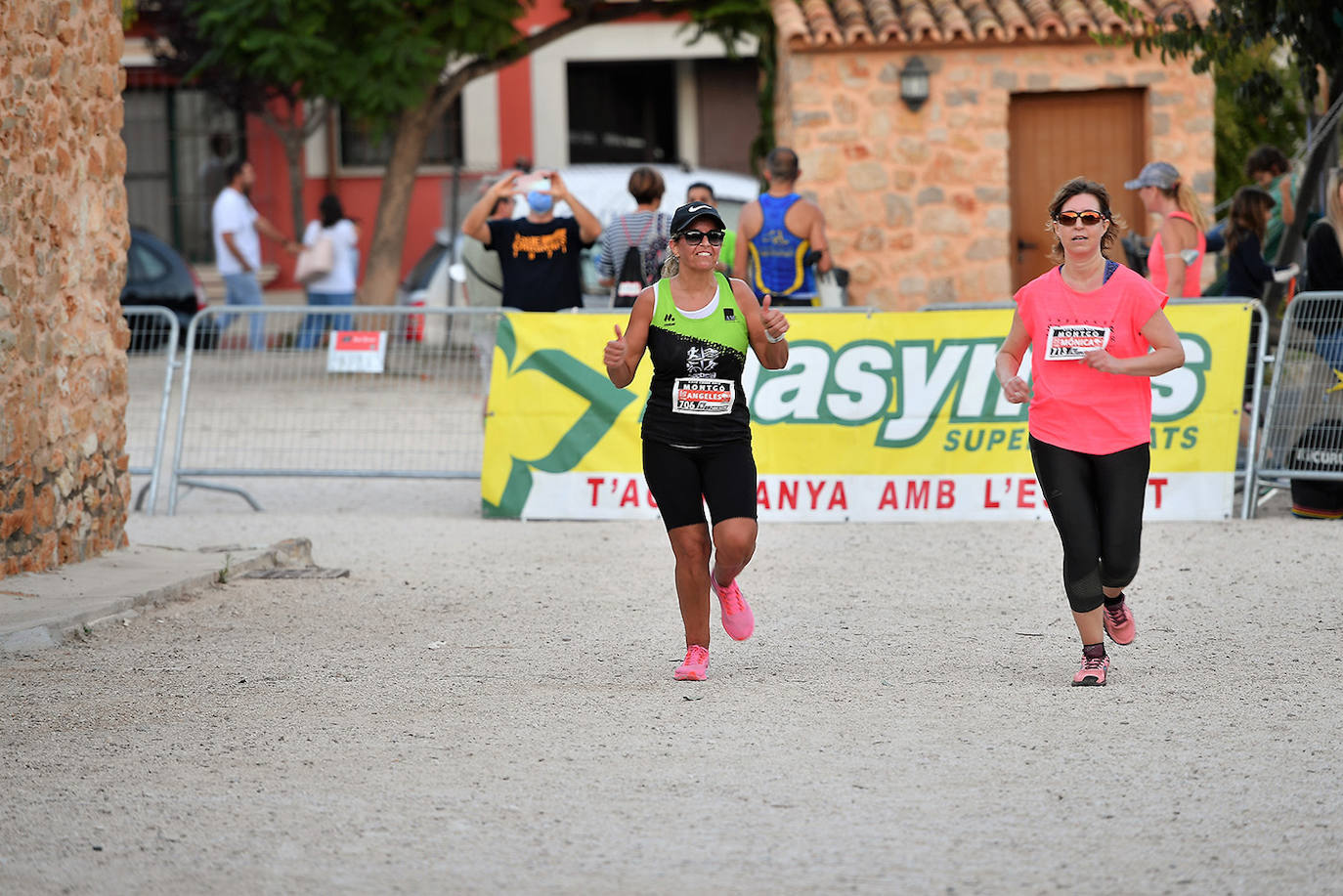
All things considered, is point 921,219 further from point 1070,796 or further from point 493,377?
point 1070,796

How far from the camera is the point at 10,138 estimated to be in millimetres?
8023

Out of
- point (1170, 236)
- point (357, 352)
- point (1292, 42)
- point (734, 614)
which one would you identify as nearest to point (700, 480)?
point (734, 614)

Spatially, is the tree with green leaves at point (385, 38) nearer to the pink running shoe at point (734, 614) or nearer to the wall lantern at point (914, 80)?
the wall lantern at point (914, 80)

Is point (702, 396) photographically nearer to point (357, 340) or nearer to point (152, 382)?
point (357, 340)

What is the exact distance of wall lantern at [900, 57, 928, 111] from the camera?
16672 millimetres

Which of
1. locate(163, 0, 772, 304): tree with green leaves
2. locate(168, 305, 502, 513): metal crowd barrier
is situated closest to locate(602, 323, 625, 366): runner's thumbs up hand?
locate(168, 305, 502, 513): metal crowd barrier

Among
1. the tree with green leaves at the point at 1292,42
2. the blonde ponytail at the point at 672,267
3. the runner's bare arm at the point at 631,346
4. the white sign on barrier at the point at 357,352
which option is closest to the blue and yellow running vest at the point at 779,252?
the white sign on barrier at the point at 357,352

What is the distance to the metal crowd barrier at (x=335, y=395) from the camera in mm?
11219

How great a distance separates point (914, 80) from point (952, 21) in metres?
0.64

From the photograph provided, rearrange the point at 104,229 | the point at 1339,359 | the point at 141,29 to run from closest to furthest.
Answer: the point at 104,229
the point at 1339,359
the point at 141,29

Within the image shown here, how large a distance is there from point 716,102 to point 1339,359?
21234mm

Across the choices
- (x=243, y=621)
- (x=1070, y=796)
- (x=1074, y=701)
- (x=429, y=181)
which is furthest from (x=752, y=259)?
(x=429, y=181)

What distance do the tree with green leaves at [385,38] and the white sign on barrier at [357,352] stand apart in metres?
8.02

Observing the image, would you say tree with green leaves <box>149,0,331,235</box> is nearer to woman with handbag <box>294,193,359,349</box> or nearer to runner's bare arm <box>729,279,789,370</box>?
woman with handbag <box>294,193,359,349</box>
